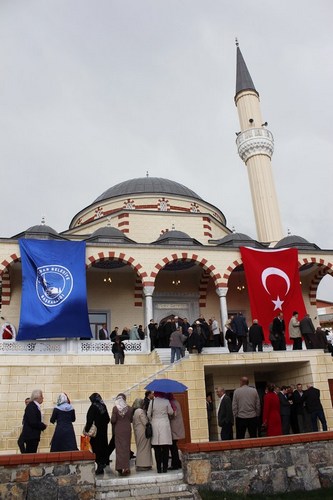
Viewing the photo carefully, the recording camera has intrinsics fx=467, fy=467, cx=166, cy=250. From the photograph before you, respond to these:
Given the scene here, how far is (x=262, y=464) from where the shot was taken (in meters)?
6.18

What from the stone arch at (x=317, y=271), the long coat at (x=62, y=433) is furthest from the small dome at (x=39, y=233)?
the long coat at (x=62, y=433)

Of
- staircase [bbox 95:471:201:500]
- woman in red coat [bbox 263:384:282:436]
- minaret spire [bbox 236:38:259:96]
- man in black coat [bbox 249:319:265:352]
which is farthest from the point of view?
minaret spire [bbox 236:38:259:96]

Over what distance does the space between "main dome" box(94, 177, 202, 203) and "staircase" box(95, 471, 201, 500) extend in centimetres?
1951

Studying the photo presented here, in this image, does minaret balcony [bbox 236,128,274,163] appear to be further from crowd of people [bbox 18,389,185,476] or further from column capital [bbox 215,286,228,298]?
crowd of people [bbox 18,389,185,476]

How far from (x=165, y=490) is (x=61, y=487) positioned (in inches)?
50.6

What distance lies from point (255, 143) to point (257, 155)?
67 centimetres

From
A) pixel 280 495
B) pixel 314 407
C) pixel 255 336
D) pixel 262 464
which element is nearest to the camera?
pixel 280 495

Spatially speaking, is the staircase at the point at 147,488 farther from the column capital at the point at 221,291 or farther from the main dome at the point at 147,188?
the main dome at the point at 147,188

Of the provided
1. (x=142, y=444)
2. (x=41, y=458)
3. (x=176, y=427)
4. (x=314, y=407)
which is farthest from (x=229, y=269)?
(x=41, y=458)

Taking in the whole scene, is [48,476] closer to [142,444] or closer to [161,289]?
[142,444]

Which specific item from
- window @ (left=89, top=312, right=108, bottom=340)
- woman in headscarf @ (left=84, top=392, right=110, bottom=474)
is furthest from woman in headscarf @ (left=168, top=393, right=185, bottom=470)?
window @ (left=89, top=312, right=108, bottom=340)

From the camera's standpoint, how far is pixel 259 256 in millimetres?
17219

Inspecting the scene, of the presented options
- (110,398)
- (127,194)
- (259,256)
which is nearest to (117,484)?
(110,398)

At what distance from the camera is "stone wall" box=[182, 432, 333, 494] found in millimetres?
5949
